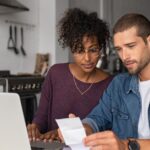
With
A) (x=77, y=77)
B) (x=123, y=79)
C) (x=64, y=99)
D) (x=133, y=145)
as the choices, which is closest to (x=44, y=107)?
(x=64, y=99)

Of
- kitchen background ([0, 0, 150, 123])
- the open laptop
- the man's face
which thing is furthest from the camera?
kitchen background ([0, 0, 150, 123])

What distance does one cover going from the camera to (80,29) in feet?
5.79

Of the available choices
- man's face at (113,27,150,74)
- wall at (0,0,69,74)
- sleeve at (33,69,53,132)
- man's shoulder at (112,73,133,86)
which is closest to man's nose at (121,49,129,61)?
man's face at (113,27,150,74)

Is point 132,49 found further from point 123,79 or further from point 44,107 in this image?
point 44,107

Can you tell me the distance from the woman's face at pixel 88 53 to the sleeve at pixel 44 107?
0.22m

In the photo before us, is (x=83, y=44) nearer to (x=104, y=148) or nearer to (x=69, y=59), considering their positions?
(x=104, y=148)

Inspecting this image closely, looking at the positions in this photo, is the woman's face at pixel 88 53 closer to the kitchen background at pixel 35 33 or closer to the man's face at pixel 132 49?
the man's face at pixel 132 49

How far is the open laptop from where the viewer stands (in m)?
0.78

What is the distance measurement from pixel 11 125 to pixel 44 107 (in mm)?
990

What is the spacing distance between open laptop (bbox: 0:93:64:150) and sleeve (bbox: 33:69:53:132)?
893 millimetres

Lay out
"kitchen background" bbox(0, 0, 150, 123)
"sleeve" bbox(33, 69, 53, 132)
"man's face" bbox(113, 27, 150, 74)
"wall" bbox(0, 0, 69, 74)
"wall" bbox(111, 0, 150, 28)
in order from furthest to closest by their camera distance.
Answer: "wall" bbox(111, 0, 150, 28) → "wall" bbox(0, 0, 69, 74) → "kitchen background" bbox(0, 0, 150, 123) → "sleeve" bbox(33, 69, 53, 132) → "man's face" bbox(113, 27, 150, 74)

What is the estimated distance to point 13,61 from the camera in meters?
3.48

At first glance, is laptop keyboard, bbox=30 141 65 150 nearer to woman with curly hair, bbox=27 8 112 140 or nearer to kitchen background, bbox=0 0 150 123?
woman with curly hair, bbox=27 8 112 140

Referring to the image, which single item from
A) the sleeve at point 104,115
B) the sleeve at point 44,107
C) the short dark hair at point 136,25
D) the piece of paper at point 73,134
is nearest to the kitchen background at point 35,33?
the sleeve at point 44,107
